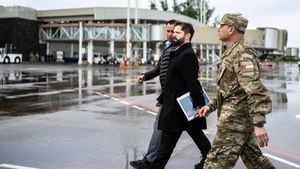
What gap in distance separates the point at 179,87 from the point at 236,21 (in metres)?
1.40

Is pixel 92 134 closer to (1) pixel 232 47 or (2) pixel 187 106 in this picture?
(2) pixel 187 106

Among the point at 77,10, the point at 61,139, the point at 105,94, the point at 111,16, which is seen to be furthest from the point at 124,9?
the point at 61,139

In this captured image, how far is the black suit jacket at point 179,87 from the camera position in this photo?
5852mm

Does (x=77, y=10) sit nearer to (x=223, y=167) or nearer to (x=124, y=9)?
(x=124, y=9)

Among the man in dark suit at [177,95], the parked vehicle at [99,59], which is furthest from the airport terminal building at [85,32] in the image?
the man in dark suit at [177,95]

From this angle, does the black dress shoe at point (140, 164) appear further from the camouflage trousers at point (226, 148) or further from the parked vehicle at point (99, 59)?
the parked vehicle at point (99, 59)

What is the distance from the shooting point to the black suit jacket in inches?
230

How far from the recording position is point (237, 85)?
472 cm

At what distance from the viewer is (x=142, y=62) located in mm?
67500

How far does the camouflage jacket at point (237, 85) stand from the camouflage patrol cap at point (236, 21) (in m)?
0.15

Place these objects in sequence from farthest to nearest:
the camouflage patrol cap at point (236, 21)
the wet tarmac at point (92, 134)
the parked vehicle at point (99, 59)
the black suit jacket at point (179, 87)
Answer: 1. the parked vehicle at point (99, 59)
2. the wet tarmac at point (92, 134)
3. the black suit jacket at point (179, 87)
4. the camouflage patrol cap at point (236, 21)

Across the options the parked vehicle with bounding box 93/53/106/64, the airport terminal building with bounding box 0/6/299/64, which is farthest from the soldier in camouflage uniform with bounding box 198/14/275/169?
the parked vehicle with bounding box 93/53/106/64

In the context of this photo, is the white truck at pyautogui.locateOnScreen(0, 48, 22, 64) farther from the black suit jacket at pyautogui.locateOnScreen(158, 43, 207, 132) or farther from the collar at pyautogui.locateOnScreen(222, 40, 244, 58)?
the collar at pyautogui.locateOnScreen(222, 40, 244, 58)

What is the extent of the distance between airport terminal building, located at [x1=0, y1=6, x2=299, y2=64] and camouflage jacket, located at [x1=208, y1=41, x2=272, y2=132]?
60.9 meters
